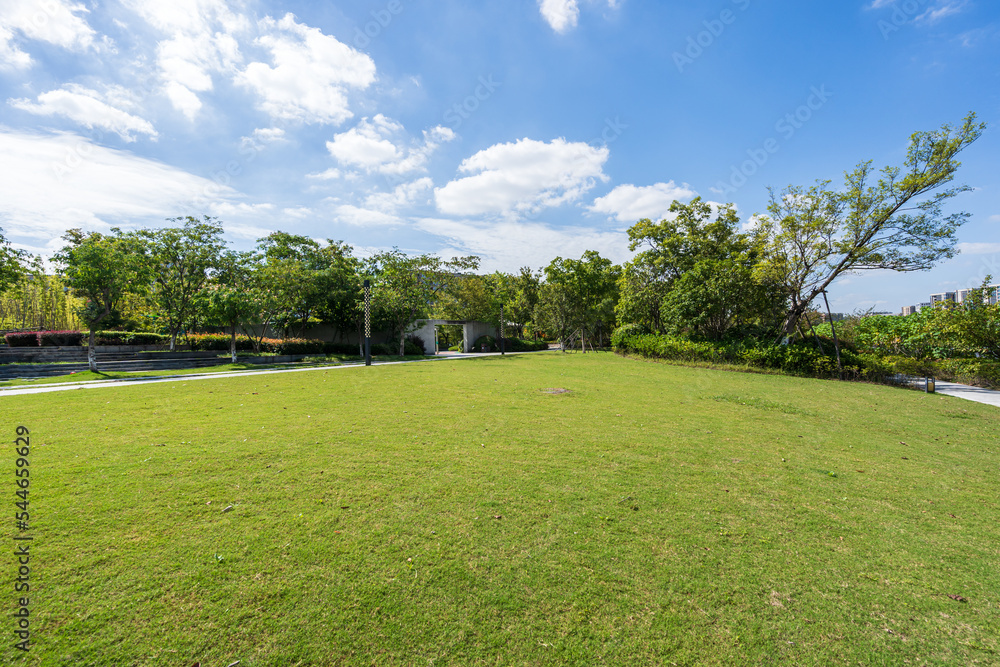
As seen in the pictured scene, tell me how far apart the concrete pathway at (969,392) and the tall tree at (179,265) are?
2937 centimetres

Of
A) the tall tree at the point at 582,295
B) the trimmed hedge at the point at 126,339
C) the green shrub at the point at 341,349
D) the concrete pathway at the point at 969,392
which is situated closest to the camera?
the concrete pathway at the point at 969,392

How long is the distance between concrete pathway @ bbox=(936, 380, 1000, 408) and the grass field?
Result: 25.4 feet

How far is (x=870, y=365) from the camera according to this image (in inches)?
567

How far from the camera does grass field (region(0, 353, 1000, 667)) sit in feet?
6.45

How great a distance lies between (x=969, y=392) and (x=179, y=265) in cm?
3240

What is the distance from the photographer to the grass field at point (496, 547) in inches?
77.4

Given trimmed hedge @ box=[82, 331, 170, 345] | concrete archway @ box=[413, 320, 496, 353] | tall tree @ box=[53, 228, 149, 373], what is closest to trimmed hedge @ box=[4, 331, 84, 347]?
trimmed hedge @ box=[82, 331, 170, 345]

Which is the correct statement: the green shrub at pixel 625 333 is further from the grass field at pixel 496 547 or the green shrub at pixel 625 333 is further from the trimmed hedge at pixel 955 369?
the grass field at pixel 496 547

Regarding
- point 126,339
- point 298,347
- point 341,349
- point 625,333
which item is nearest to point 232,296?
point 298,347

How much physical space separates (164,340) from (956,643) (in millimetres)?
29783

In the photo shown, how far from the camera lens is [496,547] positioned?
2.76m

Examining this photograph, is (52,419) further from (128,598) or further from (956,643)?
(956,643)

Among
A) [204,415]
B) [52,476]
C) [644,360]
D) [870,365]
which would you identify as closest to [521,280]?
[644,360]

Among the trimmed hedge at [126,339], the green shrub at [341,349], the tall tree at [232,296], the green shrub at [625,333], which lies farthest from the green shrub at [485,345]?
the trimmed hedge at [126,339]
